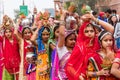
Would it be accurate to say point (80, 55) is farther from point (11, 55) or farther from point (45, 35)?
point (11, 55)

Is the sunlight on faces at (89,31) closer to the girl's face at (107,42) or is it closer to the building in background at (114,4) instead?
the girl's face at (107,42)

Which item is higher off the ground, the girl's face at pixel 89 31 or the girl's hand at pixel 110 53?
the girl's face at pixel 89 31

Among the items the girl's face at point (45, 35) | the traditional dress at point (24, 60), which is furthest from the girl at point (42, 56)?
the traditional dress at point (24, 60)

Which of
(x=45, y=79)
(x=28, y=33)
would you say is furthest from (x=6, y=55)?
(x=45, y=79)

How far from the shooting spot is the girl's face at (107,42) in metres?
5.07

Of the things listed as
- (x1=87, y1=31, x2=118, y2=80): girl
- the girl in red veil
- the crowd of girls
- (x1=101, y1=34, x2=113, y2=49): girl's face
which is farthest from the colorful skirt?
(x1=101, y1=34, x2=113, y2=49): girl's face

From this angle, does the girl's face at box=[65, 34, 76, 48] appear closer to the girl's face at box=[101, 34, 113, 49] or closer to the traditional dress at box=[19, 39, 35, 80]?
the girl's face at box=[101, 34, 113, 49]

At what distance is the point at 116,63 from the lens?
15.6ft

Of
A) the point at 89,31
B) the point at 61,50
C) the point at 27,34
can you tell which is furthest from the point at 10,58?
the point at 89,31

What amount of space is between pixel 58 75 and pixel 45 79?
641 mm

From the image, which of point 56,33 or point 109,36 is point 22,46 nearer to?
point 56,33

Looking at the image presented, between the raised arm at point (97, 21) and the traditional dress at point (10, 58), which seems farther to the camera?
the traditional dress at point (10, 58)

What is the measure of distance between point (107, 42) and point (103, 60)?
0.22m

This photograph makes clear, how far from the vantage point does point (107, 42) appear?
16.7 ft
